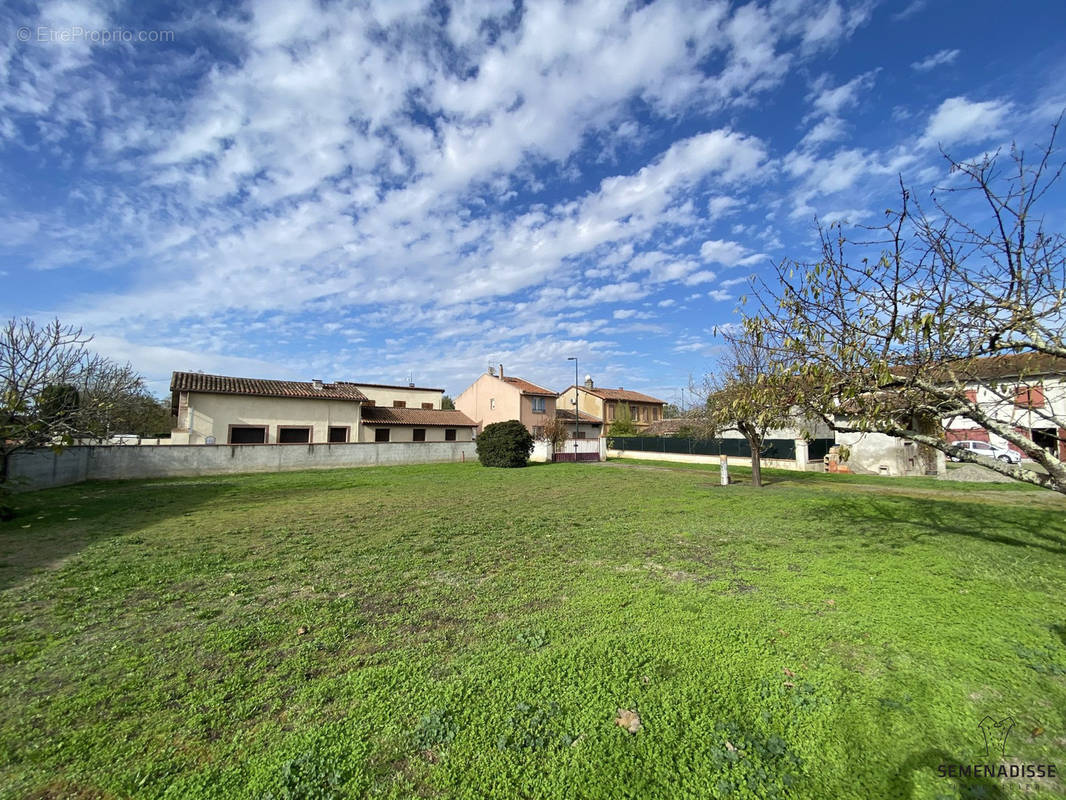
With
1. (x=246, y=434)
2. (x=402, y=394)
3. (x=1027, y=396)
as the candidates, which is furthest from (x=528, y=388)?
(x=1027, y=396)

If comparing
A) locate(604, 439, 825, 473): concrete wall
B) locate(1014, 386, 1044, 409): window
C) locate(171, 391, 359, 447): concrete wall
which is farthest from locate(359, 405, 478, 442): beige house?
locate(1014, 386, 1044, 409): window

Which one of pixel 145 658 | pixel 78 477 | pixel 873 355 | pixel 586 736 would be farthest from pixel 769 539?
pixel 78 477

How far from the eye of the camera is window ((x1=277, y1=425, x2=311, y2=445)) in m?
26.0

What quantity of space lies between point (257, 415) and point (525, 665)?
27053mm

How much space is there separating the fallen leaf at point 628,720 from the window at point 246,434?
27618 mm

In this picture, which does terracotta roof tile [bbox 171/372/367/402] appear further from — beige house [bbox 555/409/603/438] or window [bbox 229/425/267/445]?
beige house [bbox 555/409/603/438]

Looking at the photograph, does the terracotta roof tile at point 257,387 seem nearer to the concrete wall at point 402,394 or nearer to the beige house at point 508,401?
the concrete wall at point 402,394

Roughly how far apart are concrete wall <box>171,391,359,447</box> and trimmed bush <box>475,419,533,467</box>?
368 inches

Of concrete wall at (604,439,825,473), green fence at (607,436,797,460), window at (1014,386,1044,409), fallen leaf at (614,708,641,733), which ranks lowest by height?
fallen leaf at (614,708,641,733)

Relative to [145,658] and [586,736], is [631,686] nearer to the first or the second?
[586,736]

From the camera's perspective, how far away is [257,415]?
25.1 m

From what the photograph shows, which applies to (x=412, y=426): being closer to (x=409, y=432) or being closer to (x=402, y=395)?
(x=409, y=432)

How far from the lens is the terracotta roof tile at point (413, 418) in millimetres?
30906

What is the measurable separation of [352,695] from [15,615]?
382cm
